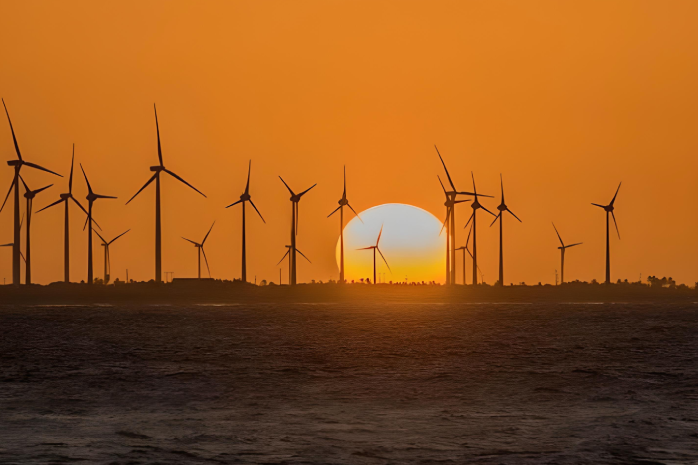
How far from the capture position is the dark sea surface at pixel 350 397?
87.7 feet

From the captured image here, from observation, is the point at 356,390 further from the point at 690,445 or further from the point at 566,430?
the point at 690,445

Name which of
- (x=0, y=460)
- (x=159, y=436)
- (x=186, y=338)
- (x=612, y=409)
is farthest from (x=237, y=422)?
(x=186, y=338)

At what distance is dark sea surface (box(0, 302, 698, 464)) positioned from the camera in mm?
26734

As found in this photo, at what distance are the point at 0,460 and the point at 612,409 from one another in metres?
20.4

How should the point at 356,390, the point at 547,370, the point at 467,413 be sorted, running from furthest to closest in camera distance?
the point at 547,370 → the point at 356,390 → the point at 467,413

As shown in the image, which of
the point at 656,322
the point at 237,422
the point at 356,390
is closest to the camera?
the point at 237,422

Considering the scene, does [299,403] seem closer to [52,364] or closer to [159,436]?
[159,436]

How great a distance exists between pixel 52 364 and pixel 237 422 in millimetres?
27062

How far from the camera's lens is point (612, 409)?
120 feet

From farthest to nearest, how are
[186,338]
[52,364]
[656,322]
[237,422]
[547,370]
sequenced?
[656,322] → [186,338] → [52,364] → [547,370] → [237,422]

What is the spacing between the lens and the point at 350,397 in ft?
133

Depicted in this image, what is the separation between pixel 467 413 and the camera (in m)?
35.4

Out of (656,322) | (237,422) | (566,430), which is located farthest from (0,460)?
(656,322)

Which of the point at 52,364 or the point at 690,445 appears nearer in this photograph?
the point at 690,445
